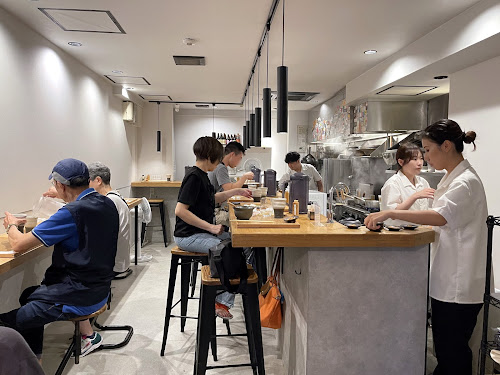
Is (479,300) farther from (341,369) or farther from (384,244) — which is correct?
(341,369)

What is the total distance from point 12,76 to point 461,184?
3903 mm

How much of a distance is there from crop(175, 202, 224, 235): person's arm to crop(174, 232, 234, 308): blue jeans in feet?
0.40

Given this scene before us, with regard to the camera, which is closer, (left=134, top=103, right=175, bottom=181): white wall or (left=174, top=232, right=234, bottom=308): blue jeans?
(left=174, top=232, right=234, bottom=308): blue jeans

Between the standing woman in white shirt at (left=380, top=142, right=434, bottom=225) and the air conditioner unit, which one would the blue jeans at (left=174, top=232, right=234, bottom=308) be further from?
the air conditioner unit

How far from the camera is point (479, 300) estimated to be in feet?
6.91

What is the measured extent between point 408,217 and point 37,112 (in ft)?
12.9

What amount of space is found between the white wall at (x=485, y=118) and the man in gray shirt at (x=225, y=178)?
89.4 inches

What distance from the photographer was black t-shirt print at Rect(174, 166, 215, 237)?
2717mm

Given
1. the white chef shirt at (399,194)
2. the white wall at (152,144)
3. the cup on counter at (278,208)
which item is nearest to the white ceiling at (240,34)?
the white chef shirt at (399,194)

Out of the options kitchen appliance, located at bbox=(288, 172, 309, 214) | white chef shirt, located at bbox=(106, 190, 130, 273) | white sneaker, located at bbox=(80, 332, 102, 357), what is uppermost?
kitchen appliance, located at bbox=(288, 172, 309, 214)

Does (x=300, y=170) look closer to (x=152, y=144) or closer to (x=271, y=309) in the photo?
(x=271, y=309)

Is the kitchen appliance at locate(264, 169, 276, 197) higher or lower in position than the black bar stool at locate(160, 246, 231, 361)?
higher

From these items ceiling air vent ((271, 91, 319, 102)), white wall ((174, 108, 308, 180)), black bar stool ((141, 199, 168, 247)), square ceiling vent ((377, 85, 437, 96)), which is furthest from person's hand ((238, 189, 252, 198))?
white wall ((174, 108, 308, 180))

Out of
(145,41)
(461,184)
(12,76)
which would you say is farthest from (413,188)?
(12,76)
